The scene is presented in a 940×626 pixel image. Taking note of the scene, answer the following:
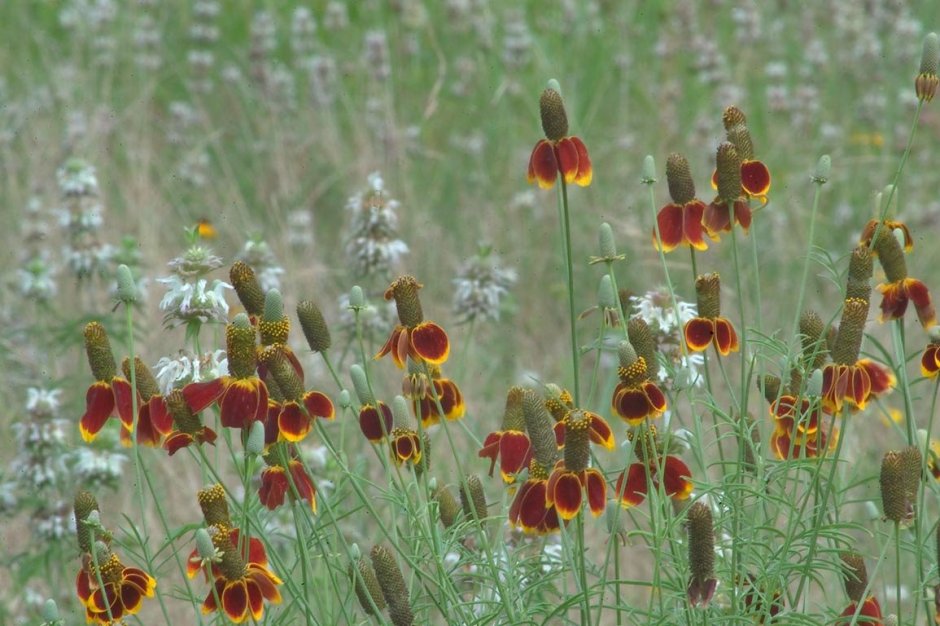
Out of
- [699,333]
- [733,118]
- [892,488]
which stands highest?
[733,118]

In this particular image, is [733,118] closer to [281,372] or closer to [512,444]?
[512,444]

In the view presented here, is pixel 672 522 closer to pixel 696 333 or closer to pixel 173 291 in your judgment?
pixel 696 333

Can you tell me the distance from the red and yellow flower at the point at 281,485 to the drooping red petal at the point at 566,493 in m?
0.41

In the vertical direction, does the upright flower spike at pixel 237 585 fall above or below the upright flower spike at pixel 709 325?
below

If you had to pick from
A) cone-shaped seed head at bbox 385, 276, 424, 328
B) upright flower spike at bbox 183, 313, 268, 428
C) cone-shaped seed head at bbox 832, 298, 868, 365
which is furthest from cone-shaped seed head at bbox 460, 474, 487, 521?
cone-shaped seed head at bbox 832, 298, 868, 365

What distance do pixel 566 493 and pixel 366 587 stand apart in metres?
0.37

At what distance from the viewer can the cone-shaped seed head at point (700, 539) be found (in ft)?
5.17

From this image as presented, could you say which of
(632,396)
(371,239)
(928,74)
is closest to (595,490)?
(632,396)

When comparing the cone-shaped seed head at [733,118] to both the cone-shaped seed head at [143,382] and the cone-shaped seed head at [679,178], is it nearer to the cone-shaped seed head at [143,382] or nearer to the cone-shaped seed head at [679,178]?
the cone-shaped seed head at [679,178]

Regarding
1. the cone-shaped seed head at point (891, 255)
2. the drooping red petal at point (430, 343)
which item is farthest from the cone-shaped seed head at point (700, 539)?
the cone-shaped seed head at point (891, 255)

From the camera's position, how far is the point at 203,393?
5.67ft

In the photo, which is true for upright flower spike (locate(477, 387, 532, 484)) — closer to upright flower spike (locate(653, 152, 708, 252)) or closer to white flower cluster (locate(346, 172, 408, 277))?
upright flower spike (locate(653, 152, 708, 252))


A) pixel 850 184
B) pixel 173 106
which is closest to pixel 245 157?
pixel 173 106

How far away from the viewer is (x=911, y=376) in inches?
189
